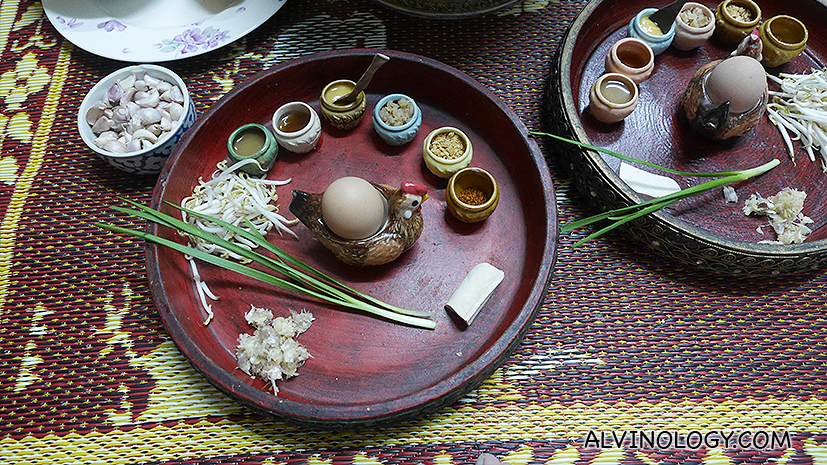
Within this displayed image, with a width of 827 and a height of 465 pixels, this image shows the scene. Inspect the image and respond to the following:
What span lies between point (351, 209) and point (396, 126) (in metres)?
0.44

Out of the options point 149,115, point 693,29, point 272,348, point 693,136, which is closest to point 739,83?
point 693,136

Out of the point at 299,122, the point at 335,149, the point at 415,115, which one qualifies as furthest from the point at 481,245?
the point at 299,122

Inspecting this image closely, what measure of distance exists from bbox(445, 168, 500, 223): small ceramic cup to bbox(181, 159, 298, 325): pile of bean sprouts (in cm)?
56

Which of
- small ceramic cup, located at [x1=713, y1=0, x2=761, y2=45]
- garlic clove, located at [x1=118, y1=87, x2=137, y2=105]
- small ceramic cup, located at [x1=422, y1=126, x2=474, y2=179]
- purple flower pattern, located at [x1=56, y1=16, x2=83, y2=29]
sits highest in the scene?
small ceramic cup, located at [x1=713, y1=0, x2=761, y2=45]

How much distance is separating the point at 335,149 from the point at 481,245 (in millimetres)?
649

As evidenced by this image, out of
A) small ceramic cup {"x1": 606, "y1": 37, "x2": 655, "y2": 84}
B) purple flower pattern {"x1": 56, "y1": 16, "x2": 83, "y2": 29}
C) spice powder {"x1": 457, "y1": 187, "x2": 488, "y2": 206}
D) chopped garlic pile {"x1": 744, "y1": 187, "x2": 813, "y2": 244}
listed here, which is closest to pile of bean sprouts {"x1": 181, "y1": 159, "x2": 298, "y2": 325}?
spice powder {"x1": 457, "y1": 187, "x2": 488, "y2": 206}

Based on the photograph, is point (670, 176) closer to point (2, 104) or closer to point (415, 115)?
point (415, 115)

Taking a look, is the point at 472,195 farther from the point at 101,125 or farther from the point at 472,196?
the point at 101,125

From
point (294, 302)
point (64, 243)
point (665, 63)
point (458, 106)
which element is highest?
point (665, 63)

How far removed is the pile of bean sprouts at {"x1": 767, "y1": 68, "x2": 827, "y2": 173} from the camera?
1750 mm

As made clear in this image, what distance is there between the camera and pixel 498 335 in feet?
4.74

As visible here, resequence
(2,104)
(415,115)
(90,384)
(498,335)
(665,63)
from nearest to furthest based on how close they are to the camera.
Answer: (498,335), (90,384), (415,115), (665,63), (2,104)

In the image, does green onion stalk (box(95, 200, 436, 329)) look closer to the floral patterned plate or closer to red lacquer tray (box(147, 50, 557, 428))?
red lacquer tray (box(147, 50, 557, 428))

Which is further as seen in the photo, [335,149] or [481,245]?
[335,149]
